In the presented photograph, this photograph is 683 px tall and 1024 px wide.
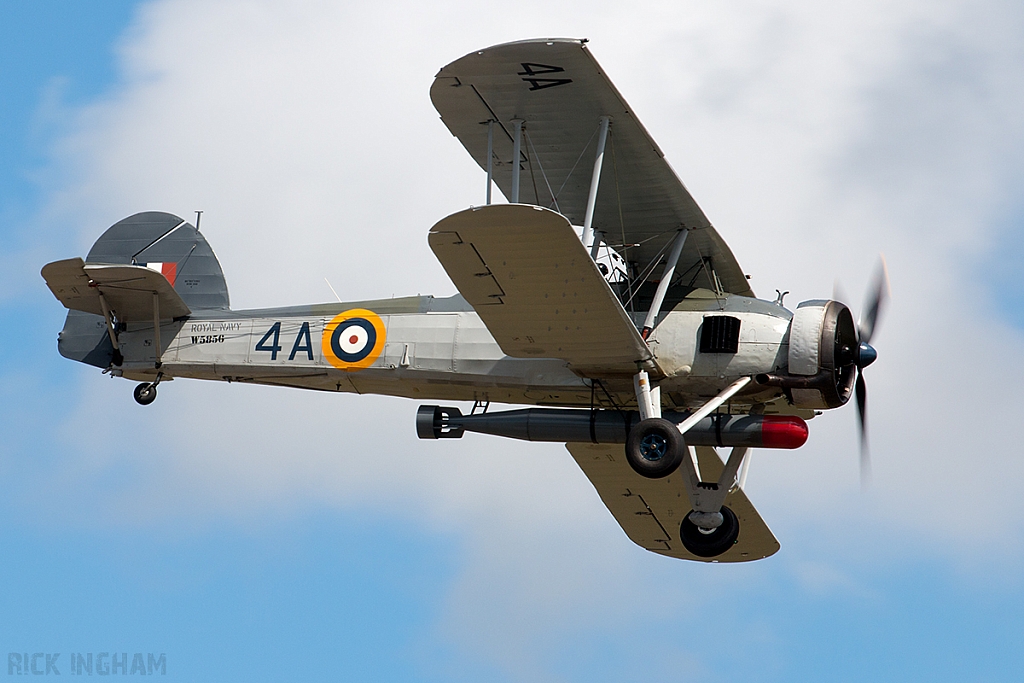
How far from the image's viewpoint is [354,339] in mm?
14859

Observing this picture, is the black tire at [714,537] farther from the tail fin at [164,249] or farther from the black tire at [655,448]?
the tail fin at [164,249]

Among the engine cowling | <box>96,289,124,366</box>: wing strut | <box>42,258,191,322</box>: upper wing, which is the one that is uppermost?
<box>42,258,191,322</box>: upper wing

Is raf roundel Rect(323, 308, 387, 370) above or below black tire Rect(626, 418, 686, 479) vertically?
above

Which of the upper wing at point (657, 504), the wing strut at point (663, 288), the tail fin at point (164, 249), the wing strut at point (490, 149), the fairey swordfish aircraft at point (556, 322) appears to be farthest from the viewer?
the upper wing at point (657, 504)

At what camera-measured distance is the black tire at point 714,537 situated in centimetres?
1528

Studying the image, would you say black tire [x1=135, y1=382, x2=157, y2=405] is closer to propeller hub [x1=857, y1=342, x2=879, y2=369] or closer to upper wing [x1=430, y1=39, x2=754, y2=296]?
upper wing [x1=430, y1=39, x2=754, y2=296]

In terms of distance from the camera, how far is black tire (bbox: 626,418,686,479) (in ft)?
42.0

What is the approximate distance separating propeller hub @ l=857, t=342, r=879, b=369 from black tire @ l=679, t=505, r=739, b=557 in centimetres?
257

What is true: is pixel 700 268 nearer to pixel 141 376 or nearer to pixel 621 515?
pixel 621 515

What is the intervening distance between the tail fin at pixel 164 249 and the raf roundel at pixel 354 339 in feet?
6.63

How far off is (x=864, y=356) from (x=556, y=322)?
3366 mm

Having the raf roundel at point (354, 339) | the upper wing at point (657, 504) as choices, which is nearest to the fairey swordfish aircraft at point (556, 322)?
the raf roundel at point (354, 339)

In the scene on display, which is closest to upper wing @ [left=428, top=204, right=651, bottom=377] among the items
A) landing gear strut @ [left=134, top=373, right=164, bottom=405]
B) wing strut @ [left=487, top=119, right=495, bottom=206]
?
wing strut @ [left=487, top=119, right=495, bottom=206]

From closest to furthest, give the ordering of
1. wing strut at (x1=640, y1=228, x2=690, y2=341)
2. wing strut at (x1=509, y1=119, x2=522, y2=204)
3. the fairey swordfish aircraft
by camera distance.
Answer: the fairey swordfish aircraft < wing strut at (x1=509, y1=119, x2=522, y2=204) < wing strut at (x1=640, y1=228, x2=690, y2=341)
